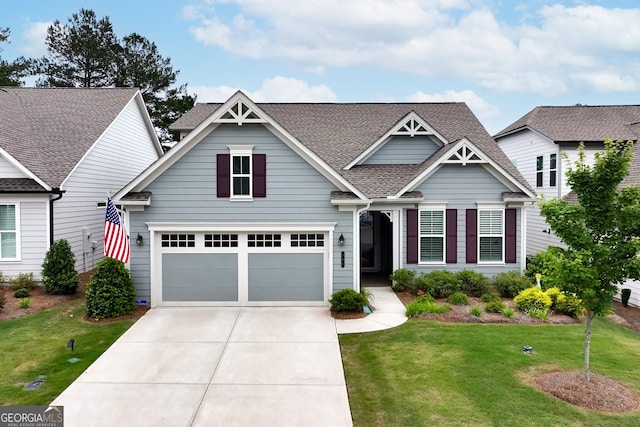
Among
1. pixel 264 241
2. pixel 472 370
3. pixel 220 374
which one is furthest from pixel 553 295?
pixel 220 374

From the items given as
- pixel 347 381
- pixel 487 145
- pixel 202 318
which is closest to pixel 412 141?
pixel 487 145

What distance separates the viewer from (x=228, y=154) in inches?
498

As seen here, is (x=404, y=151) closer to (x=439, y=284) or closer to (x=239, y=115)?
(x=439, y=284)

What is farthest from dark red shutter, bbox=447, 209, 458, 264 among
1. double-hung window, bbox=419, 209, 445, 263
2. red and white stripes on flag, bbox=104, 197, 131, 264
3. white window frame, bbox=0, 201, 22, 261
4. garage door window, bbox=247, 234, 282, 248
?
white window frame, bbox=0, 201, 22, 261

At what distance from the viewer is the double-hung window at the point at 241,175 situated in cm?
1266

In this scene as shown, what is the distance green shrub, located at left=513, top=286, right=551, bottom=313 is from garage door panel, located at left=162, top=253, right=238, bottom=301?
7.76 metres

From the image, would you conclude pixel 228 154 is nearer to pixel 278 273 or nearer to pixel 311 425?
pixel 278 273

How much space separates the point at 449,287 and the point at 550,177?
9244mm

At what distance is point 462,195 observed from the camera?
15.3 metres

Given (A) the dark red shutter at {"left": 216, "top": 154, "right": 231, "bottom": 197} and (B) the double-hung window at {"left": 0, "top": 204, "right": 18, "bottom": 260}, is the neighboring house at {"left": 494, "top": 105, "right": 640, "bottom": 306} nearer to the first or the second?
(A) the dark red shutter at {"left": 216, "top": 154, "right": 231, "bottom": 197}

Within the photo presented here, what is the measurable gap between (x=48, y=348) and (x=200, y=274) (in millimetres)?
4098

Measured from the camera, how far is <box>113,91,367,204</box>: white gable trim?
12281mm

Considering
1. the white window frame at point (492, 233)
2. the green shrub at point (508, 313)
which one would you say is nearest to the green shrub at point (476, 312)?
the green shrub at point (508, 313)

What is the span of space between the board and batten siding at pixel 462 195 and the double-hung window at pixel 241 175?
541cm
